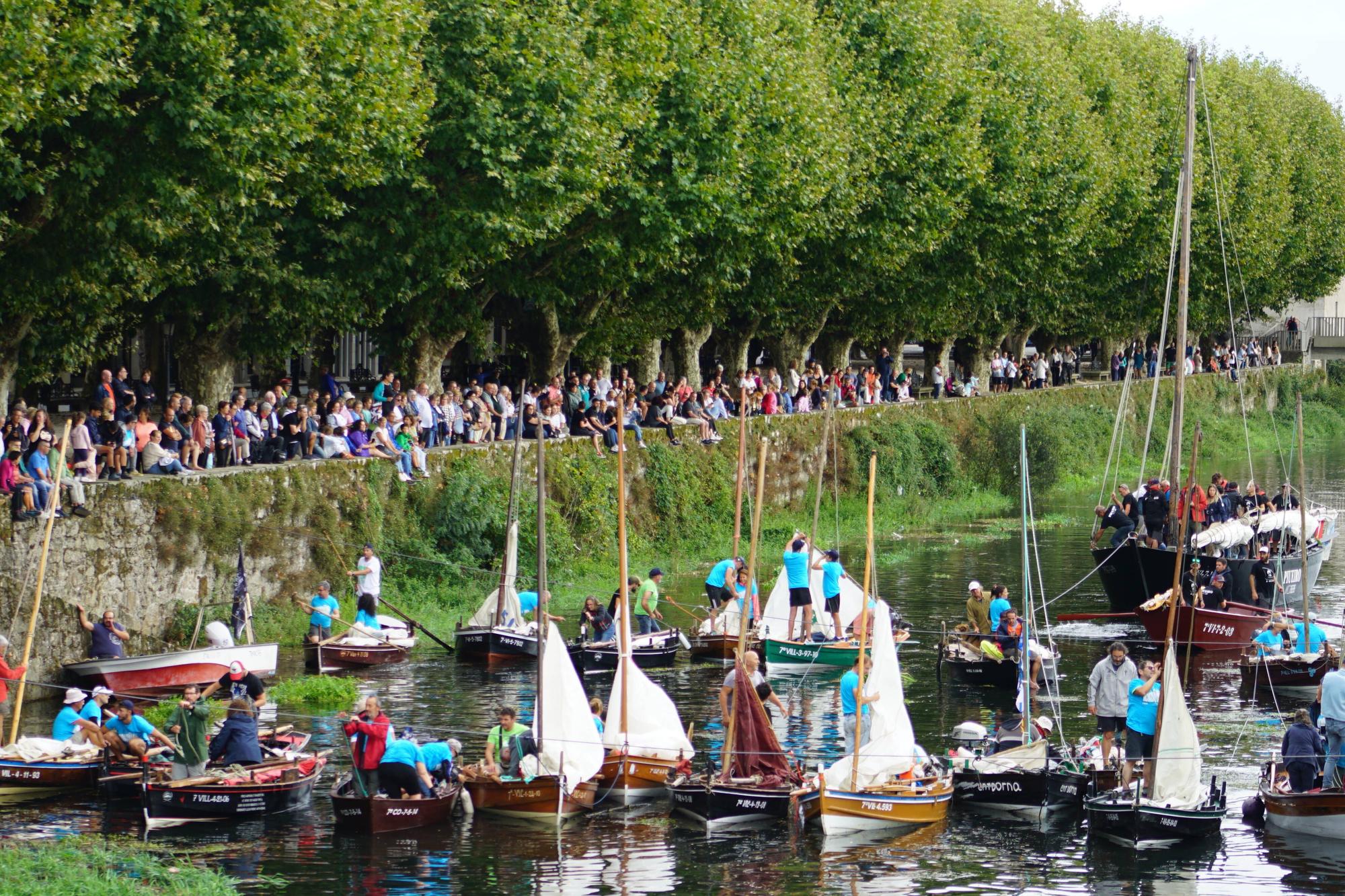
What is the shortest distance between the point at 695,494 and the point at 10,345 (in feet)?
67.9

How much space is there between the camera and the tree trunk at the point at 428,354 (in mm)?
45594

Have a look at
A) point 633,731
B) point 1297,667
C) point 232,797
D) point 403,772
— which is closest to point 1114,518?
point 1297,667

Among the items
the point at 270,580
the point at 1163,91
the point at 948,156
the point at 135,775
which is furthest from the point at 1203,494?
the point at 1163,91

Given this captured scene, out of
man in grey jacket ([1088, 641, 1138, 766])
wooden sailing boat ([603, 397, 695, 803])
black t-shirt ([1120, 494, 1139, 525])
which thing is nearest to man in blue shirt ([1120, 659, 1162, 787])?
man in grey jacket ([1088, 641, 1138, 766])

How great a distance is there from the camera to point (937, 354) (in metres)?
72.4

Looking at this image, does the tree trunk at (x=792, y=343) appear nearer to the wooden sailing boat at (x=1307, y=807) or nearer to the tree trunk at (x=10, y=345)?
the tree trunk at (x=10, y=345)

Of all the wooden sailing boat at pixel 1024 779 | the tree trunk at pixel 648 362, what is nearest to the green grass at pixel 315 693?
the wooden sailing boat at pixel 1024 779

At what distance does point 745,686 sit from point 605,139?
65.3 feet

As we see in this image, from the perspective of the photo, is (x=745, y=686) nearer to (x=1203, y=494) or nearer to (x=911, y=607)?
(x=911, y=607)

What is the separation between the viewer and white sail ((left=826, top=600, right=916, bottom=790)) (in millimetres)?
24859

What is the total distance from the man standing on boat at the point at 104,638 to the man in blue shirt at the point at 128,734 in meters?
5.27

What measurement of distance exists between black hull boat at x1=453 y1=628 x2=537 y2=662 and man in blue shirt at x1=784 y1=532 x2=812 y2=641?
16.9 feet

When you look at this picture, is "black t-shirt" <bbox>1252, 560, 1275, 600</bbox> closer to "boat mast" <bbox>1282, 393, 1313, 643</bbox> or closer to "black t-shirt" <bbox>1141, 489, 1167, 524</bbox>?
Answer: "black t-shirt" <bbox>1141, 489, 1167, 524</bbox>

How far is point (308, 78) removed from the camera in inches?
1312
